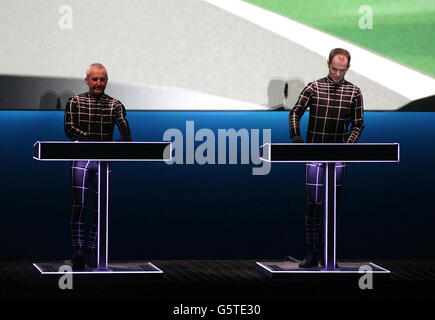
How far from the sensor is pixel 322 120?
652 centimetres

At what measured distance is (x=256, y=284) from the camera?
6156 millimetres

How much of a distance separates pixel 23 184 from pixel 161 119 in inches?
50.1

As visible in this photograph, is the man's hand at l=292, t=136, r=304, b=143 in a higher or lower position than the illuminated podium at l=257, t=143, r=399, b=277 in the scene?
higher

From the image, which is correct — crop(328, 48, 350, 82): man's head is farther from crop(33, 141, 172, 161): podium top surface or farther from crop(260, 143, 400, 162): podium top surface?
crop(33, 141, 172, 161): podium top surface

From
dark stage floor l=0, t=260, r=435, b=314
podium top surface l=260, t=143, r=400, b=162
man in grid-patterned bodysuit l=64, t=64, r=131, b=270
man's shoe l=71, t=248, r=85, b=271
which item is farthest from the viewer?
man in grid-patterned bodysuit l=64, t=64, r=131, b=270

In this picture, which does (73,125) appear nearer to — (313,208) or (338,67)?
(313,208)

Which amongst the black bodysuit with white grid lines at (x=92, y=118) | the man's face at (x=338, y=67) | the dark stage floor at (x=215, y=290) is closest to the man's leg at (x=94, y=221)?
the black bodysuit with white grid lines at (x=92, y=118)

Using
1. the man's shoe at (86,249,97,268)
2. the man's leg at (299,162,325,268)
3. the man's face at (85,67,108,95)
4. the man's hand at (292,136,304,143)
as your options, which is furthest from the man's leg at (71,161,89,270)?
the man's leg at (299,162,325,268)

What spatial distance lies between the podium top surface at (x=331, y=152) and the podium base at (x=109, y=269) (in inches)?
43.9

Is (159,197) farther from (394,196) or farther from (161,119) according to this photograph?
(394,196)

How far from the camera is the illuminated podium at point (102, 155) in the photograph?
20.2 ft

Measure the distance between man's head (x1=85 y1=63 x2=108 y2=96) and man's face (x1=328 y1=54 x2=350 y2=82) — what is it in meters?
1.57

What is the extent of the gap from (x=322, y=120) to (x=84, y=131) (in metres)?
1.66

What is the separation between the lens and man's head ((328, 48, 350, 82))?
6.39m
